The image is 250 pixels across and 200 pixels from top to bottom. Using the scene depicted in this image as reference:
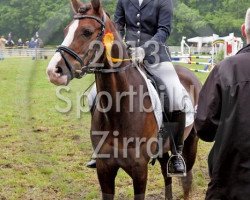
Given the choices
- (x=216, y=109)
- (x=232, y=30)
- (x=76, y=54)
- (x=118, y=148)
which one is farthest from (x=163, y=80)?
(x=232, y=30)

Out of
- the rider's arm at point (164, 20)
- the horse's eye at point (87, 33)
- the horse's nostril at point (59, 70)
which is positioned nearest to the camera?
the horse's nostril at point (59, 70)

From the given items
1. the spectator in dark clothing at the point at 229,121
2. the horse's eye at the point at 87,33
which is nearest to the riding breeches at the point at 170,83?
the horse's eye at the point at 87,33

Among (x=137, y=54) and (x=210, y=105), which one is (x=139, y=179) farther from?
(x=210, y=105)

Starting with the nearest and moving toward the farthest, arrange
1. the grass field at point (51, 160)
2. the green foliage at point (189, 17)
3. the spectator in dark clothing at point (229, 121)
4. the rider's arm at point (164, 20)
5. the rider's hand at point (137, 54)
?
the spectator in dark clothing at point (229, 121)
the rider's hand at point (137, 54)
the rider's arm at point (164, 20)
the grass field at point (51, 160)
the green foliage at point (189, 17)

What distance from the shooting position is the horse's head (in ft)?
12.4

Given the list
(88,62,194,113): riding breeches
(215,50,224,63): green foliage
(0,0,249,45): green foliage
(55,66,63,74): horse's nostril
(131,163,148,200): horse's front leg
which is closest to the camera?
(55,66,63,74): horse's nostril

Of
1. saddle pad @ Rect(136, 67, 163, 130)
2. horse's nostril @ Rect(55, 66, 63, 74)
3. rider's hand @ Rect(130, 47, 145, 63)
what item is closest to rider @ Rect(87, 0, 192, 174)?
rider's hand @ Rect(130, 47, 145, 63)

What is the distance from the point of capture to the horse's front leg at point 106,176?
4.46 metres

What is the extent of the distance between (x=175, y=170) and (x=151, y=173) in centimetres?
174

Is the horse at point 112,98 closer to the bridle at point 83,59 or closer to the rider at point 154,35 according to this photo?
the bridle at point 83,59

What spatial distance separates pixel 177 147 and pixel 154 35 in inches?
55.7

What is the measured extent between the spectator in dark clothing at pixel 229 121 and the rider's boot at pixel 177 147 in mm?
2439

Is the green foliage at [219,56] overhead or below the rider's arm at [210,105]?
below

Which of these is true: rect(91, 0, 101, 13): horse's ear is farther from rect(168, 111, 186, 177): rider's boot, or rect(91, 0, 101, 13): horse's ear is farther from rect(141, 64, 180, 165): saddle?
rect(168, 111, 186, 177): rider's boot
